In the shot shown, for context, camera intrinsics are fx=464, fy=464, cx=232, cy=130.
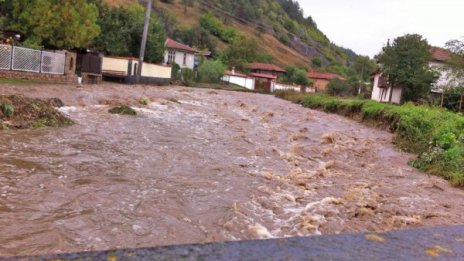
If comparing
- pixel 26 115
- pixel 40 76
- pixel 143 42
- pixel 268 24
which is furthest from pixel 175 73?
pixel 268 24

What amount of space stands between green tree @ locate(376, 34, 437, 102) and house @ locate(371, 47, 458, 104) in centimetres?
95

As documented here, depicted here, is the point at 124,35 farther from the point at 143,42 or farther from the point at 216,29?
the point at 216,29

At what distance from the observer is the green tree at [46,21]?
27188mm

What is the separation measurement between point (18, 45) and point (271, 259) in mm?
26295

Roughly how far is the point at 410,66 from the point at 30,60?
102 ft

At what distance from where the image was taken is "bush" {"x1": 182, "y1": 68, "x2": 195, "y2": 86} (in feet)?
166

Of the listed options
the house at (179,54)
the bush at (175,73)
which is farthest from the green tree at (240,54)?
the bush at (175,73)

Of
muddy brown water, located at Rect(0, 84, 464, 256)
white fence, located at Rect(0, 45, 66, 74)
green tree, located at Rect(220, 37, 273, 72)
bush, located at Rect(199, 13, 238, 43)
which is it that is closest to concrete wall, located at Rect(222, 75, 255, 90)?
green tree, located at Rect(220, 37, 273, 72)

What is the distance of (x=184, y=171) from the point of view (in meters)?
9.55

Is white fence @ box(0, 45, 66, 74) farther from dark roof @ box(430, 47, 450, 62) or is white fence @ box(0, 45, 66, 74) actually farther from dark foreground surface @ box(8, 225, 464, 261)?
dark roof @ box(430, 47, 450, 62)

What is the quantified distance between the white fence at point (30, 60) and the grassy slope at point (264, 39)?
78.0 m

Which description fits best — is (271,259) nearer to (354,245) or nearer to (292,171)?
(354,245)

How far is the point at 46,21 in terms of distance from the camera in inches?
1075

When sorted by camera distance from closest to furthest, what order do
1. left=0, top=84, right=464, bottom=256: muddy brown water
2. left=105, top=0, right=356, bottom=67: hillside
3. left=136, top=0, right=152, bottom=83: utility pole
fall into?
left=0, top=84, right=464, bottom=256: muddy brown water < left=136, top=0, right=152, bottom=83: utility pole < left=105, top=0, right=356, bottom=67: hillside
